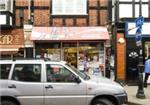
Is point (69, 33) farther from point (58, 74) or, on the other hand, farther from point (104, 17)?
point (58, 74)

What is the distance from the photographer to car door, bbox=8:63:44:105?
12227 mm

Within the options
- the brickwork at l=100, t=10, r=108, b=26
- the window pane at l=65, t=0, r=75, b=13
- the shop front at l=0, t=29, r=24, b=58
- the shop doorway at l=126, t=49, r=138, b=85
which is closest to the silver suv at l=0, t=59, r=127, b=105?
the shop doorway at l=126, t=49, r=138, b=85

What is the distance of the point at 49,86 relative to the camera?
12281 mm

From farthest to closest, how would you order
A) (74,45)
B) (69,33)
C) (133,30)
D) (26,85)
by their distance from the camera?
(74,45)
(69,33)
(133,30)
(26,85)

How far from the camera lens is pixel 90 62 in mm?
22891

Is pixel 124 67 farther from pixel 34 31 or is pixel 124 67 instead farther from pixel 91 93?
pixel 91 93

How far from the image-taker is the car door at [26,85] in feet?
40.1

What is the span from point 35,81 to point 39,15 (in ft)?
35.2

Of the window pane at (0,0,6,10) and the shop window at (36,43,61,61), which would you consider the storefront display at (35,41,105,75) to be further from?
the window pane at (0,0,6,10)

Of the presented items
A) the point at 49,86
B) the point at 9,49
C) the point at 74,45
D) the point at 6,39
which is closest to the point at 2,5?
the point at 6,39

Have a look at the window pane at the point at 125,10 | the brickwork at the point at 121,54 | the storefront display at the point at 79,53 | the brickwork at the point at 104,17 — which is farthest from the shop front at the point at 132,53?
the brickwork at the point at 104,17

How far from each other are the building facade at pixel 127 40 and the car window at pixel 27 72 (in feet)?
32.0

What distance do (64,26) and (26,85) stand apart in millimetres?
10621

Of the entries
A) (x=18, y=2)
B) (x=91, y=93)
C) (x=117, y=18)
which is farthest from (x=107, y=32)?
(x=91, y=93)
